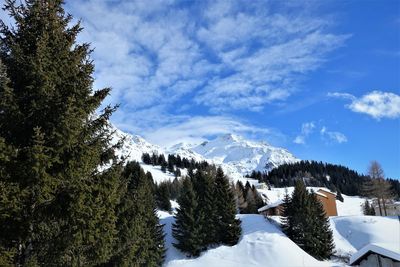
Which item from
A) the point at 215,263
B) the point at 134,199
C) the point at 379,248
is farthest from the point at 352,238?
the point at 134,199

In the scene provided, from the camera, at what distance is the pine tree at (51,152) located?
9789mm

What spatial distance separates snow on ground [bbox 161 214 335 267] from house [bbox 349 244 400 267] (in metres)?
17.1

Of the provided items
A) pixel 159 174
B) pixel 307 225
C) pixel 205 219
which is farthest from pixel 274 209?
pixel 159 174

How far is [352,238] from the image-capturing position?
6825 cm

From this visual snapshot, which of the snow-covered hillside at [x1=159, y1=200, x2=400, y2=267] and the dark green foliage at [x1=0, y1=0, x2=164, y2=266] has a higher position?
the dark green foliage at [x1=0, y1=0, x2=164, y2=266]

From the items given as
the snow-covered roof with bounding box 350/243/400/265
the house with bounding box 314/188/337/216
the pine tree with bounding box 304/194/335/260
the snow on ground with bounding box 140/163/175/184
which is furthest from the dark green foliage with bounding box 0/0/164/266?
the snow on ground with bounding box 140/163/175/184

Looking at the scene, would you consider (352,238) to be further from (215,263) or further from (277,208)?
(215,263)

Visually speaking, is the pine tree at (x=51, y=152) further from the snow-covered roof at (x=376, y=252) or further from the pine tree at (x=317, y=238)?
the pine tree at (x=317, y=238)

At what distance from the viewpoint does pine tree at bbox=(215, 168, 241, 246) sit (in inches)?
2306

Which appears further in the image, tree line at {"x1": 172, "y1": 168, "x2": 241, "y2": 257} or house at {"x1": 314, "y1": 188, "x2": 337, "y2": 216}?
house at {"x1": 314, "y1": 188, "x2": 337, "y2": 216}

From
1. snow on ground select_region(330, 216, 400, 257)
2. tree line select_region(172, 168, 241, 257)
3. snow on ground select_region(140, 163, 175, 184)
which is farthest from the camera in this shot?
snow on ground select_region(140, 163, 175, 184)

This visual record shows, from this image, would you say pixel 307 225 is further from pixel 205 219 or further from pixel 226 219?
pixel 205 219

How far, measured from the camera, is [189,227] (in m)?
56.3

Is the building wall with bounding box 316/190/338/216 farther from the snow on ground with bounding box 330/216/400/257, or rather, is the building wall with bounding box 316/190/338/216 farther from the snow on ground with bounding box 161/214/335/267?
the snow on ground with bounding box 161/214/335/267
